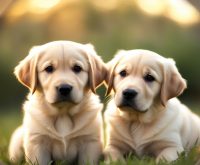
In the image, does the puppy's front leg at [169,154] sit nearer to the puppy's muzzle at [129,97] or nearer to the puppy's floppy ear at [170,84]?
the puppy's floppy ear at [170,84]

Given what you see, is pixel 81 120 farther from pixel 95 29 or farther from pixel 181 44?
pixel 95 29

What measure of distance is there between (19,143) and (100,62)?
1.23 metres

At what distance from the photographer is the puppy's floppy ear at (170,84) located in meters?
6.62

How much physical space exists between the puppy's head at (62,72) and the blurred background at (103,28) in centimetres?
617

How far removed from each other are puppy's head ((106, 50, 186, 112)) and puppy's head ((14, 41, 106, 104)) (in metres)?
0.18

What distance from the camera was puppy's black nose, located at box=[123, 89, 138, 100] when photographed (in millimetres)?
6359

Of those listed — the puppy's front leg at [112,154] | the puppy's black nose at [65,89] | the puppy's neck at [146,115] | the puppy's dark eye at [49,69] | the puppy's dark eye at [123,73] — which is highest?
the puppy's dark eye at [123,73]

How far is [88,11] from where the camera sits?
15633mm

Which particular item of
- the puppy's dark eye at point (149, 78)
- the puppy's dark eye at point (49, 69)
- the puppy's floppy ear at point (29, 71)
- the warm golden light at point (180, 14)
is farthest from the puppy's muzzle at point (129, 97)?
the warm golden light at point (180, 14)

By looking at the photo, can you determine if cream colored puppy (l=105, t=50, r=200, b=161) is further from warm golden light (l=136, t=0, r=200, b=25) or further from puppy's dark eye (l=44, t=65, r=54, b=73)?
warm golden light (l=136, t=0, r=200, b=25)

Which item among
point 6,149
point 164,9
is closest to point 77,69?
point 6,149

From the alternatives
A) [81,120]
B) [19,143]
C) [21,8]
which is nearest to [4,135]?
[19,143]

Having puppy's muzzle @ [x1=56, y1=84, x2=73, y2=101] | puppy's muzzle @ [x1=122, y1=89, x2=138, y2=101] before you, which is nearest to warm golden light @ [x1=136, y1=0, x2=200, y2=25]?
puppy's muzzle @ [x1=122, y1=89, x2=138, y2=101]

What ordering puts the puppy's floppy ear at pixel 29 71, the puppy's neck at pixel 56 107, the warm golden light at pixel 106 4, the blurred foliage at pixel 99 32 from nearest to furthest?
1. the puppy's floppy ear at pixel 29 71
2. the puppy's neck at pixel 56 107
3. the blurred foliage at pixel 99 32
4. the warm golden light at pixel 106 4
